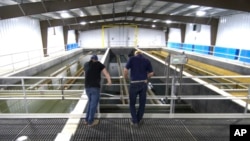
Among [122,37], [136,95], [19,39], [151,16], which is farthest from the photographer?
[122,37]

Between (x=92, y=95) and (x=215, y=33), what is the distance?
14.9m

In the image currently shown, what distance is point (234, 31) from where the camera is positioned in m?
13.2

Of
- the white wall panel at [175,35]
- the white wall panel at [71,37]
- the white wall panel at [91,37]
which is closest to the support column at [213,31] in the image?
the white wall panel at [175,35]

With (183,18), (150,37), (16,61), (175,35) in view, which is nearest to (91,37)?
(150,37)

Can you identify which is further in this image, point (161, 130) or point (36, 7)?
point (36, 7)

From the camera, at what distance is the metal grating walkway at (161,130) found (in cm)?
297

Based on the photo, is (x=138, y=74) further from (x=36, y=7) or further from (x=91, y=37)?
(x=91, y=37)

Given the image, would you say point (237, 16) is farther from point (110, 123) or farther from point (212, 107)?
point (110, 123)

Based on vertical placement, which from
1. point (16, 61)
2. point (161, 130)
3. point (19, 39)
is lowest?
point (161, 130)

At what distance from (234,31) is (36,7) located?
13.8 m

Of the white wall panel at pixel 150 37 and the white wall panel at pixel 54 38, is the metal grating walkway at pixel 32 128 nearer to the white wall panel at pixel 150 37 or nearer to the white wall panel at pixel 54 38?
the white wall panel at pixel 54 38

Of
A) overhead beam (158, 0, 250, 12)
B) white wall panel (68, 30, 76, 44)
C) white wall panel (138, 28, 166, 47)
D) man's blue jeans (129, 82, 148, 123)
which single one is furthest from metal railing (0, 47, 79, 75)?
white wall panel (138, 28, 166, 47)

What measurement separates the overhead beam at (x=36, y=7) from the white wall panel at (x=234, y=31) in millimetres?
9651

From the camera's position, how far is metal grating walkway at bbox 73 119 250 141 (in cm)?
297
